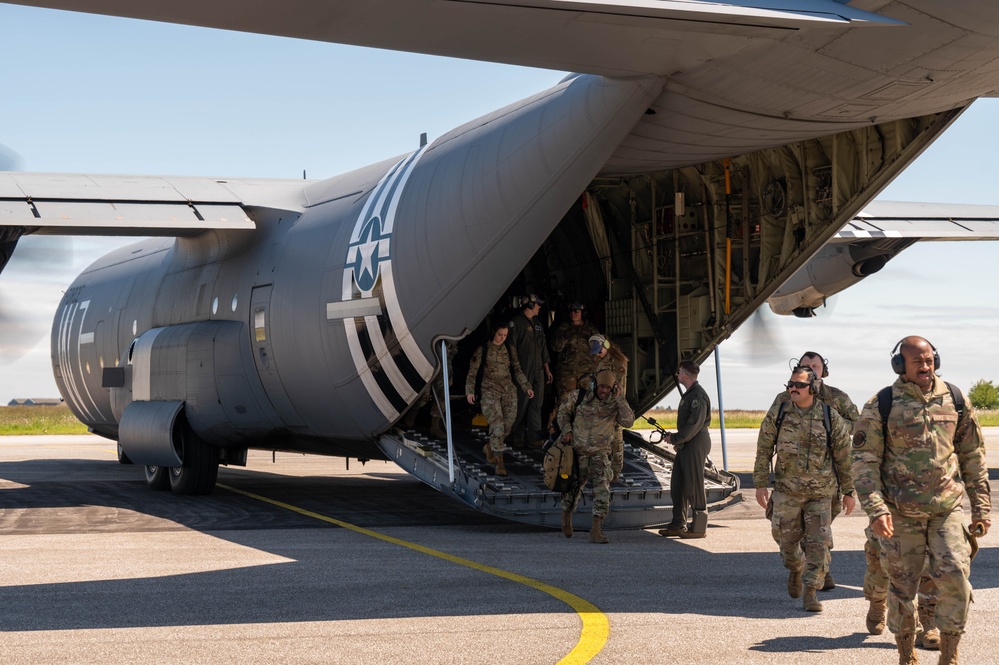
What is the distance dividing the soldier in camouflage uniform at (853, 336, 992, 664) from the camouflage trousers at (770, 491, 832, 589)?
1.67 metres

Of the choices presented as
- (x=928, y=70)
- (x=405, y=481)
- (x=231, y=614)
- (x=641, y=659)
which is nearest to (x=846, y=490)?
(x=641, y=659)

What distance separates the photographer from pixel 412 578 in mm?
9789

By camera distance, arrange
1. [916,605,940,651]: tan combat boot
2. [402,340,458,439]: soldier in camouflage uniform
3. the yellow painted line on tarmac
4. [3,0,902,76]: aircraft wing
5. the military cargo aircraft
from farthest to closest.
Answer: [402,340,458,439]: soldier in camouflage uniform → the military cargo aircraft → [3,0,902,76]: aircraft wing → the yellow painted line on tarmac → [916,605,940,651]: tan combat boot

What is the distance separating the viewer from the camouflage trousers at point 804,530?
8.52 m

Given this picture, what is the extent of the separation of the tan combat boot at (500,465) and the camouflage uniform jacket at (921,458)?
657 cm

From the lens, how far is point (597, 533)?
1206 cm

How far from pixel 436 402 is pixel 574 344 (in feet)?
7.79

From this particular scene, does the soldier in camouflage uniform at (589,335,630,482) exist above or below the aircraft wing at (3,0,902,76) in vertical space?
below

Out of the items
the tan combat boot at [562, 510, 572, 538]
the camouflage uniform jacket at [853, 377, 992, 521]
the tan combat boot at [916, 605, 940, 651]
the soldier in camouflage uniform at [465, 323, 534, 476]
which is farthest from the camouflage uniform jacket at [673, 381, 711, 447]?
the camouflage uniform jacket at [853, 377, 992, 521]

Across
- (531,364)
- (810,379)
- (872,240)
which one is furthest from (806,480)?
(872,240)

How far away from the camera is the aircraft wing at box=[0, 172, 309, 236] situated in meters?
15.2

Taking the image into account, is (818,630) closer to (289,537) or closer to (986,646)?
(986,646)

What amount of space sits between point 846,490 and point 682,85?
377 cm

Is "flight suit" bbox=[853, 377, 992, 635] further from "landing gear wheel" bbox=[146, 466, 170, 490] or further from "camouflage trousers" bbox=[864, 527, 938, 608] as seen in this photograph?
"landing gear wheel" bbox=[146, 466, 170, 490]
